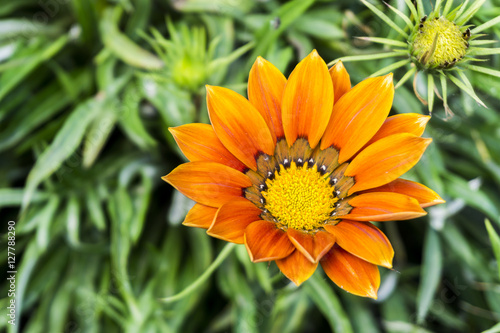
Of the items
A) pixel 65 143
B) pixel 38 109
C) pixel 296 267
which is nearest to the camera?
pixel 296 267

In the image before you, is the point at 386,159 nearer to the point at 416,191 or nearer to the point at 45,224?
the point at 416,191

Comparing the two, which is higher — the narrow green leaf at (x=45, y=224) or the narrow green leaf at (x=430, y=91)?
the narrow green leaf at (x=430, y=91)

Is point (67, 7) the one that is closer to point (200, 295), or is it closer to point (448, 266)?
point (200, 295)

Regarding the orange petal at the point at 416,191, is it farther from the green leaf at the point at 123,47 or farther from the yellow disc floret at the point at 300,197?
the green leaf at the point at 123,47

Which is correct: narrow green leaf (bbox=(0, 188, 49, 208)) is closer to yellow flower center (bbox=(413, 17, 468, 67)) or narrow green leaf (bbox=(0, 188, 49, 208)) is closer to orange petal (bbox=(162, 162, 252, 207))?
orange petal (bbox=(162, 162, 252, 207))

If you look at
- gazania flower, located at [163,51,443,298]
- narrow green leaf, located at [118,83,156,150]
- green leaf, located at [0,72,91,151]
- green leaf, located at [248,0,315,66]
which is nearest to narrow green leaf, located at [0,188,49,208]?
green leaf, located at [0,72,91,151]

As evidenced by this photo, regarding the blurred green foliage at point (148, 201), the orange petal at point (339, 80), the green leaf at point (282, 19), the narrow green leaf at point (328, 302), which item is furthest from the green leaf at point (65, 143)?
the orange petal at point (339, 80)

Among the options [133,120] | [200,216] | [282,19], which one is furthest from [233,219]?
[133,120]

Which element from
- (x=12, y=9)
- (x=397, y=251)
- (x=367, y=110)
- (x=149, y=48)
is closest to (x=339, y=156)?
(x=367, y=110)
